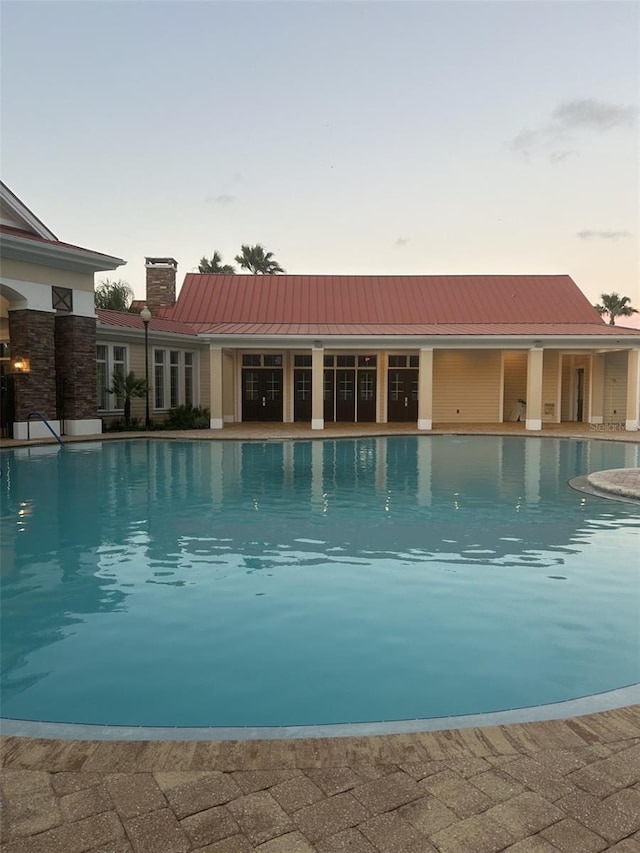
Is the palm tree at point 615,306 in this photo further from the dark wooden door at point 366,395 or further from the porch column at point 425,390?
the porch column at point 425,390

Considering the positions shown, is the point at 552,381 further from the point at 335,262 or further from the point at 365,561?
the point at 335,262

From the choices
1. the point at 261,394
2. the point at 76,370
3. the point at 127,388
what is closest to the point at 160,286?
the point at 261,394

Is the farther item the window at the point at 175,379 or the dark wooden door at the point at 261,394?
the dark wooden door at the point at 261,394

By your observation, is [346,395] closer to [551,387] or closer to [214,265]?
[551,387]

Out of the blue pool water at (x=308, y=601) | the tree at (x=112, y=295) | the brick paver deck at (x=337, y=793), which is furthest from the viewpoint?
the tree at (x=112, y=295)

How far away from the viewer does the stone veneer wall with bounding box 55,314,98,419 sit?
17484 mm

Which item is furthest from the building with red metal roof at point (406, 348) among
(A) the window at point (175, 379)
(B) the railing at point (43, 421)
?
(B) the railing at point (43, 421)

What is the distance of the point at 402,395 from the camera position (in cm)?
2375

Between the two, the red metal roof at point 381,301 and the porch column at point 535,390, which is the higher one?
the red metal roof at point 381,301

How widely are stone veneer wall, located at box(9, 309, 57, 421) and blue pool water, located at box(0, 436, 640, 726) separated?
7.20 metres

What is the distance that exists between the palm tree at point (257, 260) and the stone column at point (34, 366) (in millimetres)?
35808

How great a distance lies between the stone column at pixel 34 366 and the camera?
54.3 feet

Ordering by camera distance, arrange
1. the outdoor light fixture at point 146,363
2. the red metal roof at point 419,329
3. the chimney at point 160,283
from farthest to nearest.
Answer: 1. the chimney at point 160,283
2. the red metal roof at point 419,329
3. the outdoor light fixture at point 146,363

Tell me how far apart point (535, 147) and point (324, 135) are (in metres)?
5.54
